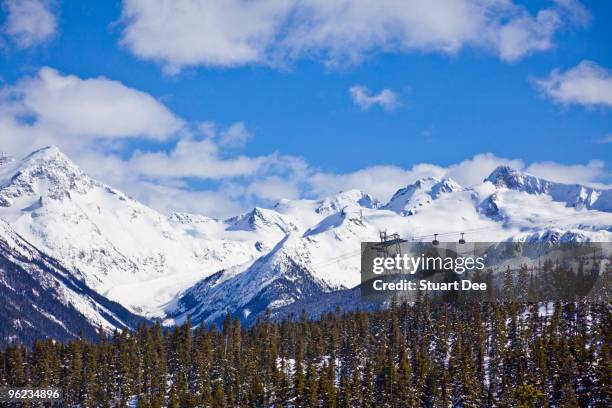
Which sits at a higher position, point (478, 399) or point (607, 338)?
point (607, 338)

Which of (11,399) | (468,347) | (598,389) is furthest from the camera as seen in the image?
(468,347)

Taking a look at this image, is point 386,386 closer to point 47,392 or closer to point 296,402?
point 296,402

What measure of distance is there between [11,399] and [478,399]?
97.4m

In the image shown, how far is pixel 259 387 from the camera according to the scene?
592ft

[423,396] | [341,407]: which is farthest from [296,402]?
[423,396]

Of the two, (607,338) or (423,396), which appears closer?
(423,396)

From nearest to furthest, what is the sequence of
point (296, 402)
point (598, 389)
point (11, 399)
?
point (598, 389) < point (296, 402) < point (11, 399)

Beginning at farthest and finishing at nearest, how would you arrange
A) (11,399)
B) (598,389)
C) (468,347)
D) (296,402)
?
(468,347), (11,399), (296,402), (598,389)

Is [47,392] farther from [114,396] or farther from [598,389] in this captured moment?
[598,389]

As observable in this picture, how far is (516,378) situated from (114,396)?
88291 millimetres

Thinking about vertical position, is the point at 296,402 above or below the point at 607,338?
below

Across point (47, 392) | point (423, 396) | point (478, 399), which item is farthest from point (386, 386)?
point (47, 392)

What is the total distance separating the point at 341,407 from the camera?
168625 mm

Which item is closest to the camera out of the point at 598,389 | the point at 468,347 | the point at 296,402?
the point at 598,389
